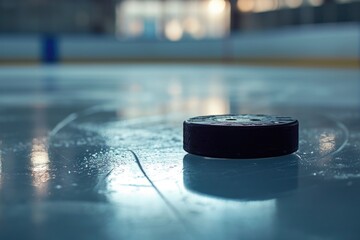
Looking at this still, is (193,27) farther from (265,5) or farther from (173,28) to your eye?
(265,5)

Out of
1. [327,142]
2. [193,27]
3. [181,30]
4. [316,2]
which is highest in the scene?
[316,2]

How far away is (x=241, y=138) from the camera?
5.55ft

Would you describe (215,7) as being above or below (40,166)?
above

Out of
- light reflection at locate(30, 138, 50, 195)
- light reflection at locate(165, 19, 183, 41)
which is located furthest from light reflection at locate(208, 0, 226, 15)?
light reflection at locate(30, 138, 50, 195)

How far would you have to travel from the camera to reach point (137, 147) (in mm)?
2033

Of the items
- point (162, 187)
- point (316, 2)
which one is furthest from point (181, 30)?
point (162, 187)

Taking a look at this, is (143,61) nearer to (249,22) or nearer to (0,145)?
(249,22)

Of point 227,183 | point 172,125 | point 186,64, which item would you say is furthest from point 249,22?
point 227,183

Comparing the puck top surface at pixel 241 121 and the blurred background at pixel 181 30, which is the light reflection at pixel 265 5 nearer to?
the blurred background at pixel 181 30

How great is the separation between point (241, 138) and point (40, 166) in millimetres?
634

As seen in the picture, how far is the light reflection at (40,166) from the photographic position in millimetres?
1416

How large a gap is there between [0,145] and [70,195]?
951mm

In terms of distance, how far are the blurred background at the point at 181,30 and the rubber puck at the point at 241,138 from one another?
8213 millimetres

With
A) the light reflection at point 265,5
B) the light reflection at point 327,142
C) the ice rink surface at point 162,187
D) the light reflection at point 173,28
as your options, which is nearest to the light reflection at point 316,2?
the light reflection at point 265,5
